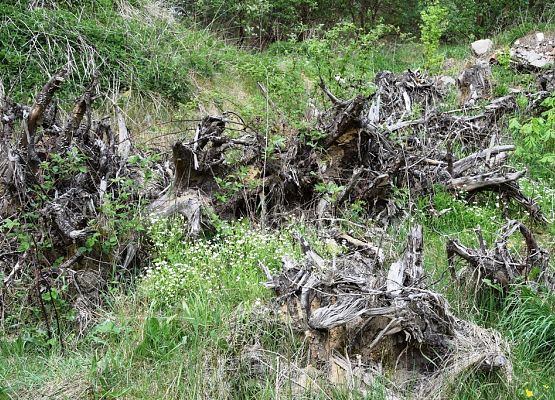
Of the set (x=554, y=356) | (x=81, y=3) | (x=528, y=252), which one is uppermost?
(x=81, y=3)

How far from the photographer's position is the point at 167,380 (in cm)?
299

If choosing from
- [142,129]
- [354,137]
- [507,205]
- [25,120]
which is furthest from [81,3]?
[507,205]

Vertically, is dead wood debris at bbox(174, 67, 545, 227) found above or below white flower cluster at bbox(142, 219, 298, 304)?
above

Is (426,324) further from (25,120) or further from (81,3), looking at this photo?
(81,3)

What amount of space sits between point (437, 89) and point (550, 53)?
2.80m

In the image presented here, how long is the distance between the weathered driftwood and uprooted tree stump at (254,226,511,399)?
16.3 inches

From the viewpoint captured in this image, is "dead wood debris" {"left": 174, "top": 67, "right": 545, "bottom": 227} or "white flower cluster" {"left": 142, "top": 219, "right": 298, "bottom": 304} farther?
"dead wood debris" {"left": 174, "top": 67, "right": 545, "bottom": 227}

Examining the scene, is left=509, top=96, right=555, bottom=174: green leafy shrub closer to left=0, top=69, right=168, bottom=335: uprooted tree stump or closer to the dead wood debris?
the dead wood debris

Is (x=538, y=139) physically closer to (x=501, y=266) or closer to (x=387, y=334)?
(x=501, y=266)

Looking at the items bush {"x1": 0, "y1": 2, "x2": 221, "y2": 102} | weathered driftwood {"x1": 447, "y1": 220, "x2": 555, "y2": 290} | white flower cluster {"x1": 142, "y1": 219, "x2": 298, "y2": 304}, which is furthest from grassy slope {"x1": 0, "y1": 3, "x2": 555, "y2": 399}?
bush {"x1": 0, "y1": 2, "x2": 221, "y2": 102}

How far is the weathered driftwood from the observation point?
3.44 metres

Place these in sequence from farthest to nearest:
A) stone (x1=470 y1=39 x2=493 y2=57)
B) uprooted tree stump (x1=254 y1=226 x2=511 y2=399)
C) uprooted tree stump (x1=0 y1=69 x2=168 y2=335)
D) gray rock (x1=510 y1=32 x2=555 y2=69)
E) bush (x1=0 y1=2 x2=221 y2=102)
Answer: stone (x1=470 y1=39 x2=493 y2=57) < gray rock (x1=510 y1=32 x2=555 y2=69) < bush (x1=0 y1=2 x2=221 y2=102) < uprooted tree stump (x1=0 y1=69 x2=168 y2=335) < uprooted tree stump (x1=254 y1=226 x2=511 y2=399)

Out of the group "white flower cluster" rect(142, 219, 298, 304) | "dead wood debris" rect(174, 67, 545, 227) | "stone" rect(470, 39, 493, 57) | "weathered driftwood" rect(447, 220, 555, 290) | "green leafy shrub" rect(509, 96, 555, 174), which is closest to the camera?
"weathered driftwood" rect(447, 220, 555, 290)

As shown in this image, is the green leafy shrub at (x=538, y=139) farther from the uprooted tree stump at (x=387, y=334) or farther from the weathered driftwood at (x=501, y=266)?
the uprooted tree stump at (x=387, y=334)
